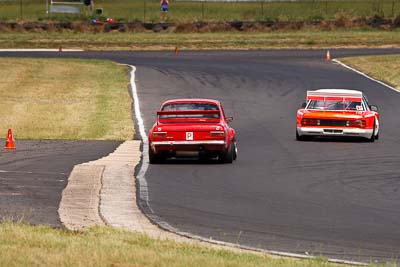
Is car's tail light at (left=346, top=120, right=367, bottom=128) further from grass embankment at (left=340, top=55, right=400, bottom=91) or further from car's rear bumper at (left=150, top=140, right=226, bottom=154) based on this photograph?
grass embankment at (left=340, top=55, right=400, bottom=91)

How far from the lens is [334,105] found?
96.5ft

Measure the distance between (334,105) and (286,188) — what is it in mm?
10835

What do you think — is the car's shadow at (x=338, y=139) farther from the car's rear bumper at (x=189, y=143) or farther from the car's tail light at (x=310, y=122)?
the car's rear bumper at (x=189, y=143)

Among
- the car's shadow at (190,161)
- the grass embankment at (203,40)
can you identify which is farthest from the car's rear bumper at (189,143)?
the grass embankment at (203,40)

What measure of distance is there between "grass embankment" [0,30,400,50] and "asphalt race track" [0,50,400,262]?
2839 cm

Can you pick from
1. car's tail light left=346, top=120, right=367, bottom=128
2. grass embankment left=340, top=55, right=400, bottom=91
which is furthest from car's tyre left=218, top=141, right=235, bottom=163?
grass embankment left=340, top=55, right=400, bottom=91

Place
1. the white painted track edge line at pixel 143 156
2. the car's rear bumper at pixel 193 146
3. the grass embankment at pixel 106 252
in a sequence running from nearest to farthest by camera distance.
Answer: the grass embankment at pixel 106 252, the white painted track edge line at pixel 143 156, the car's rear bumper at pixel 193 146

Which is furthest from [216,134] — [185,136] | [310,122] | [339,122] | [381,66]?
[381,66]

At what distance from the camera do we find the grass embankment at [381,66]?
48.6 meters

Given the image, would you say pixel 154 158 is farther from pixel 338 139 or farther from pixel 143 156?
pixel 338 139

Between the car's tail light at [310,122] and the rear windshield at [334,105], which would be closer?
the car's tail light at [310,122]

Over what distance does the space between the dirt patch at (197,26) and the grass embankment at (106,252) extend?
6693 cm

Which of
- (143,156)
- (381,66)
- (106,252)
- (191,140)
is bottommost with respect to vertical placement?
(381,66)

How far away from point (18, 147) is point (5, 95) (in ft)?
50.4
